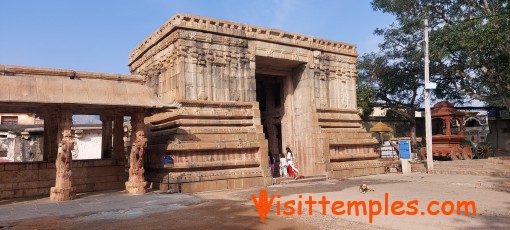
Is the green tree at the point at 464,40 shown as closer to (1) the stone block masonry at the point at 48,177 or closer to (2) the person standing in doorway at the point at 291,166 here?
(2) the person standing in doorway at the point at 291,166

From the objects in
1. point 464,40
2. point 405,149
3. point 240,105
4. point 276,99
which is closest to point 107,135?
point 240,105

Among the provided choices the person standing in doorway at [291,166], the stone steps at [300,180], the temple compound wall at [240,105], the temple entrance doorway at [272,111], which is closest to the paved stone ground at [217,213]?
the temple compound wall at [240,105]

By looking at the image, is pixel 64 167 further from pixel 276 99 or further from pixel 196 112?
pixel 276 99

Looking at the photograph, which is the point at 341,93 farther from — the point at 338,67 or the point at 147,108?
the point at 147,108

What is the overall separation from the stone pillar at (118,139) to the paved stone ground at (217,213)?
2133 mm

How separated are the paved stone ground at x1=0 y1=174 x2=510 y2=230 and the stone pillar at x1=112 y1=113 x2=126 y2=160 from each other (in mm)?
2133

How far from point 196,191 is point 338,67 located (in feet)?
33.6

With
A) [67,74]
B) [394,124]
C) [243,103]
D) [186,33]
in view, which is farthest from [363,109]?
[67,74]

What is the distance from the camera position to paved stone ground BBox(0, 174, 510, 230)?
718 cm

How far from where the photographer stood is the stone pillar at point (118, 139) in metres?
14.3

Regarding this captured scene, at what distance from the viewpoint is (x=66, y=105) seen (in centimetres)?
1095

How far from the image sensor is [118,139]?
14375mm

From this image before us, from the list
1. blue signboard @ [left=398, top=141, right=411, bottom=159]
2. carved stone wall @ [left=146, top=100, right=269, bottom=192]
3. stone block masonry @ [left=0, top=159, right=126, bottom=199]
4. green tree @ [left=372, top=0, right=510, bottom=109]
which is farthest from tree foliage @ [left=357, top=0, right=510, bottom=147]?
stone block masonry @ [left=0, top=159, right=126, bottom=199]

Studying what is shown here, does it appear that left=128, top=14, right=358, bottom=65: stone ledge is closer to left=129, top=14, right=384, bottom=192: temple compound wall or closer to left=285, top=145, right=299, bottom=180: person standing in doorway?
left=129, top=14, right=384, bottom=192: temple compound wall
